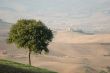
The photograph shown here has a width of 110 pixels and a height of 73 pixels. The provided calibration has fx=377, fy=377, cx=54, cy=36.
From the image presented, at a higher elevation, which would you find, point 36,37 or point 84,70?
point 36,37

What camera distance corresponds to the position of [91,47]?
180000 mm

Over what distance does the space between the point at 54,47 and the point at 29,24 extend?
4664 inches

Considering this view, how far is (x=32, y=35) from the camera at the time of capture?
59000mm

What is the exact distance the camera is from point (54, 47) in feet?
582

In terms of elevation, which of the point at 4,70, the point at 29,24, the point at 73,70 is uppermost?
the point at 29,24

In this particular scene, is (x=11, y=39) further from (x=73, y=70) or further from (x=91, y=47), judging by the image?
(x=91, y=47)

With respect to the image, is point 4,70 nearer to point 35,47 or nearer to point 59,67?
point 35,47

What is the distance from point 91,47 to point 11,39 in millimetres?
120124

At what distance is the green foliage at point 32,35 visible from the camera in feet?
193

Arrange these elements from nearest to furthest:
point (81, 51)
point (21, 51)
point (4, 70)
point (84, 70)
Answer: point (4, 70) < point (84, 70) < point (21, 51) < point (81, 51)

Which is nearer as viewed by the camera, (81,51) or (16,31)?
(16,31)

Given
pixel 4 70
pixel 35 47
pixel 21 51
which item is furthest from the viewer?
pixel 21 51

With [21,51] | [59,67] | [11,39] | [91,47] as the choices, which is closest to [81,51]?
[91,47]

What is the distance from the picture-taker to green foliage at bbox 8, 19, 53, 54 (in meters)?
58.8
